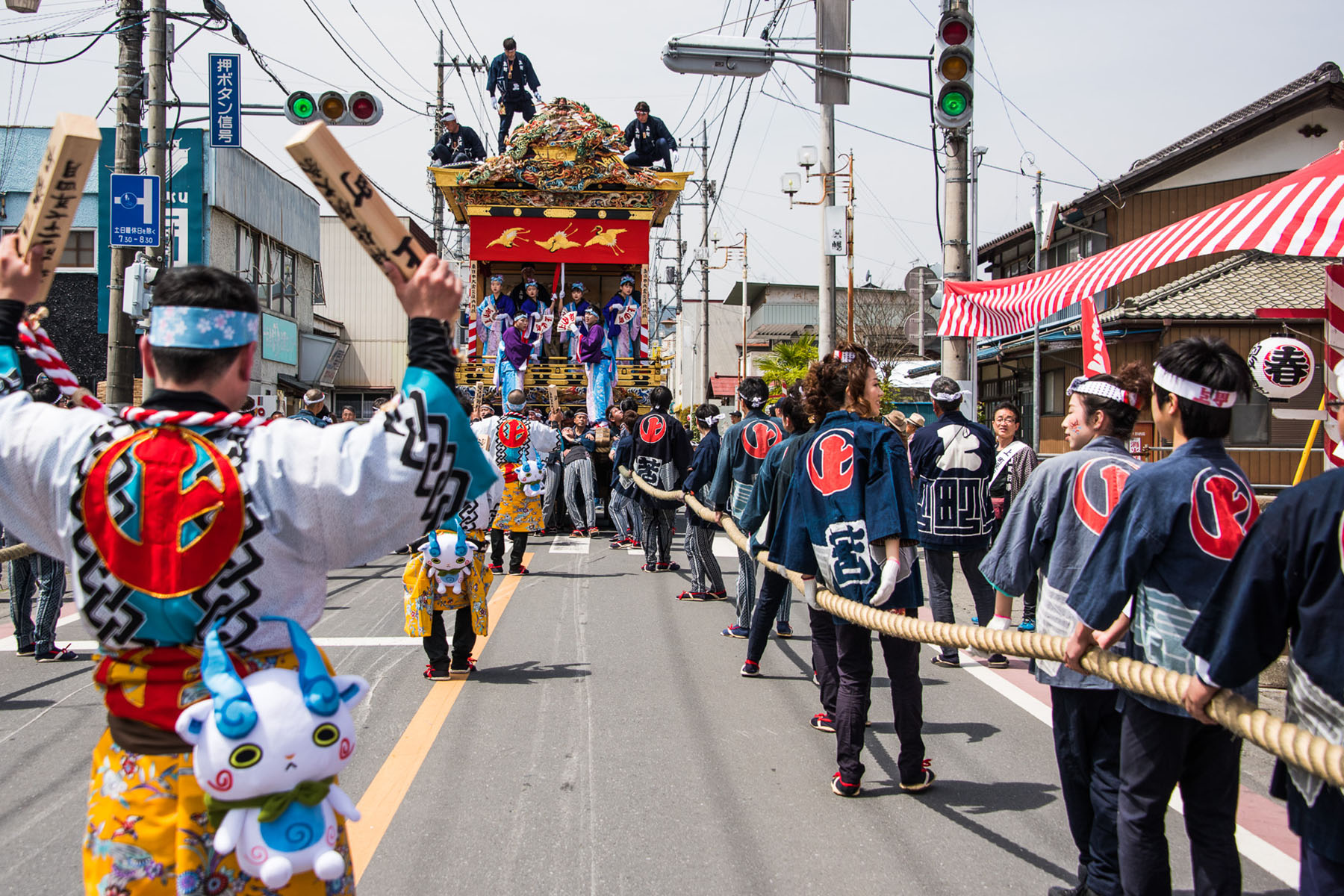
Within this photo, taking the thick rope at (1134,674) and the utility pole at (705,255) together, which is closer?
the thick rope at (1134,674)

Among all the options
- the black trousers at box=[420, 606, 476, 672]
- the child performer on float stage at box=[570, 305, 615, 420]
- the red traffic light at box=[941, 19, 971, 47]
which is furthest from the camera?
the child performer on float stage at box=[570, 305, 615, 420]

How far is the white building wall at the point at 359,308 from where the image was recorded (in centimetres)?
3991

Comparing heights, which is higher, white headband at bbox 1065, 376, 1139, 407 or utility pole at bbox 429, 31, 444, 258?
utility pole at bbox 429, 31, 444, 258

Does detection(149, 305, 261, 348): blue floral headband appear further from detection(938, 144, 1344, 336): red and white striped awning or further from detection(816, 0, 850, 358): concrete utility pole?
detection(816, 0, 850, 358): concrete utility pole

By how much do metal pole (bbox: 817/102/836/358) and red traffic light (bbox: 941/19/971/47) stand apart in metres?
5.83

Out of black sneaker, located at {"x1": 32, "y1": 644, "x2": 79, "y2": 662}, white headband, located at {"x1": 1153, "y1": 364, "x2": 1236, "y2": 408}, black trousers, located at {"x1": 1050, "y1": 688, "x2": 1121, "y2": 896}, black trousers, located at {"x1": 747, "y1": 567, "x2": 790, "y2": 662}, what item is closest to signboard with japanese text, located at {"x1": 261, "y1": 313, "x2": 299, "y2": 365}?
black sneaker, located at {"x1": 32, "y1": 644, "x2": 79, "y2": 662}

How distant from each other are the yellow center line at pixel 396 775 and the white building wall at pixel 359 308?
35524mm

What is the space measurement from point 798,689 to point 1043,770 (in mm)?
1741

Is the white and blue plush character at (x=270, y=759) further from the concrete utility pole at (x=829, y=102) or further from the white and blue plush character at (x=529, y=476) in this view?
the concrete utility pole at (x=829, y=102)

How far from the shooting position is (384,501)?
1956 mm

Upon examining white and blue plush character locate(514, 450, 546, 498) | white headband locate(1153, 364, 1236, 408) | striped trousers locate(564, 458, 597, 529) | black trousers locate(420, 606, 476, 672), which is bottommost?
black trousers locate(420, 606, 476, 672)

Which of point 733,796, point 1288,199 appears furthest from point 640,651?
point 1288,199

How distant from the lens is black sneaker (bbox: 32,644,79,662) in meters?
6.76

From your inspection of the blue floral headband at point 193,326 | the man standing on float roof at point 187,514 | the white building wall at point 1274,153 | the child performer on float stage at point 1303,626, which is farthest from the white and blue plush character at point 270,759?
the white building wall at point 1274,153
